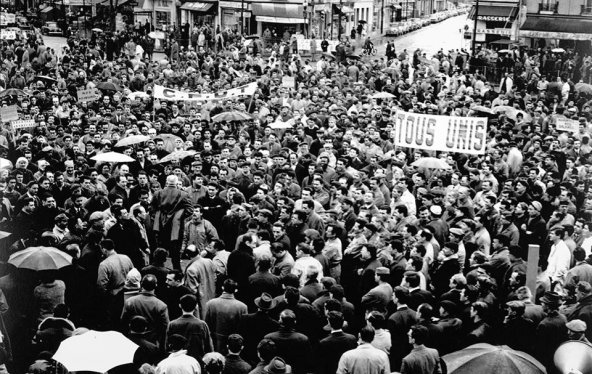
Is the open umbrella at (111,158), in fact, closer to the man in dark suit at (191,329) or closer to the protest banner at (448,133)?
the protest banner at (448,133)

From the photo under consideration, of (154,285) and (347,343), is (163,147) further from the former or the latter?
(347,343)

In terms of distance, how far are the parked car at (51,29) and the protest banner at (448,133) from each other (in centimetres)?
3829

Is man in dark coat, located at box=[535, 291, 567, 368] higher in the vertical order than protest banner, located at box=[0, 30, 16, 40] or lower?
lower

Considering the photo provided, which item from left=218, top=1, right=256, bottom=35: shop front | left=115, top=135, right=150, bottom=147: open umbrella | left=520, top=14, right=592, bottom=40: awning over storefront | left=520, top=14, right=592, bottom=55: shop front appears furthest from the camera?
left=218, top=1, right=256, bottom=35: shop front

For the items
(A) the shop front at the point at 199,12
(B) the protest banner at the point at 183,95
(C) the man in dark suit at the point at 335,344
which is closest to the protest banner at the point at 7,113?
(B) the protest banner at the point at 183,95

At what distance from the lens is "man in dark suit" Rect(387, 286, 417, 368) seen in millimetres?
8961

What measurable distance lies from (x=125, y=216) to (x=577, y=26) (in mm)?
41815

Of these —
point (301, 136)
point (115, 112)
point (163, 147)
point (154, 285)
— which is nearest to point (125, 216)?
point (154, 285)

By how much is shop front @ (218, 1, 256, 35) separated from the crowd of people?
31.5m

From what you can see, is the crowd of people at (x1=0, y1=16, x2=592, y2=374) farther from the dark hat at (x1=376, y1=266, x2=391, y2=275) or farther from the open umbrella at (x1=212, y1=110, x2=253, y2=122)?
the open umbrella at (x1=212, y1=110, x2=253, y2=122)

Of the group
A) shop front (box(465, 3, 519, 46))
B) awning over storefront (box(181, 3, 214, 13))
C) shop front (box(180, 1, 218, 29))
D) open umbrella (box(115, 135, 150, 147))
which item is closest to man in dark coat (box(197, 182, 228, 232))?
open umbrella (box(115, 135, 150, 147))

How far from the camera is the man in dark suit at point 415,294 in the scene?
9312mm

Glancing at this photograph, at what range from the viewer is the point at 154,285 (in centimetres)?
918

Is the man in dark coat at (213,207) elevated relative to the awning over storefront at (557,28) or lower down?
lower down
